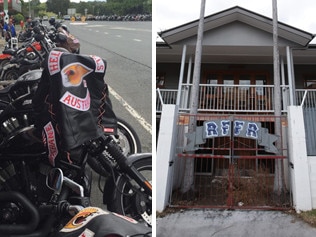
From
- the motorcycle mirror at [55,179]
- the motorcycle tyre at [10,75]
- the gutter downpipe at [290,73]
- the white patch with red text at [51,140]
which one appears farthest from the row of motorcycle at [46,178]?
the gutter downpipe at [290,73]

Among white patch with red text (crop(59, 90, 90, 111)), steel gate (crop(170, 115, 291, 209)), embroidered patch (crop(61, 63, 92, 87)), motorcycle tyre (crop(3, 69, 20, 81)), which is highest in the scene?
motorcycle tyre (crop(3, 69, 20, 81))

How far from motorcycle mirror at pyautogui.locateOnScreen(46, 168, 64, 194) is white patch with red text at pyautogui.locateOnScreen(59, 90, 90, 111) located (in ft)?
1.69

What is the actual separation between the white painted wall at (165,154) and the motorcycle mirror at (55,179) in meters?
5.55

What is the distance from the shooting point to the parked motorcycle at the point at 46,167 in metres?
3.08

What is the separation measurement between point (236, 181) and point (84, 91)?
7452 millimetres

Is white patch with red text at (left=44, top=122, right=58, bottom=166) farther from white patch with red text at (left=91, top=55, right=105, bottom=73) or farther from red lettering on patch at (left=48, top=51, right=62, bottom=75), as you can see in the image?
white patch with red text at (left=91, top=55, right=105, bottom=73)

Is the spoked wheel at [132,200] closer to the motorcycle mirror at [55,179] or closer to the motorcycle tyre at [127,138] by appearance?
the motorcycle mirror at [55,179]

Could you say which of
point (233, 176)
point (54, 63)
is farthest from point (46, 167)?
point (233, 176)

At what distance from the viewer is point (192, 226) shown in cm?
782

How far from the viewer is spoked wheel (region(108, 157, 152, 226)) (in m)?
3.14

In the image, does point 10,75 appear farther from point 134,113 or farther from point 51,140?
point 51,140

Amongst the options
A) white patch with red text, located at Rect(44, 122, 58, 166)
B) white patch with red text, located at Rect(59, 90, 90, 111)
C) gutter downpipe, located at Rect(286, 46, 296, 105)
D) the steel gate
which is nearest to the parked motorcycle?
white patch with red text, located at Rect(44, 122, 58, 166)

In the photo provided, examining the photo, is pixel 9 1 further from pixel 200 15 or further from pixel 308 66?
pixel 308 66

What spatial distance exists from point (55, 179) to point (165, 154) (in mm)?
5990
